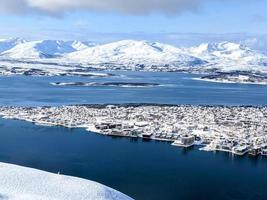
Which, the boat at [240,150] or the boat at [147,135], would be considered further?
the boat at [147,135]

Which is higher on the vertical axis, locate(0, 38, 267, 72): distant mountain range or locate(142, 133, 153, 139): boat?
locate(142, 133, 153, 139): boat

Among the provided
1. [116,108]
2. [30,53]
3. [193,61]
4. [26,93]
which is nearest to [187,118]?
[116,108]

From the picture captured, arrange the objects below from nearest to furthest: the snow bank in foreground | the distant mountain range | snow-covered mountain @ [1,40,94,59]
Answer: the snow bank in foreground
the distant mountain range
snow-covered mountain @ [1,40,94,59]

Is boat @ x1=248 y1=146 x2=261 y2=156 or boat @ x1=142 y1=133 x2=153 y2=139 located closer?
boat @ x1=248 y1=146 x2=261 y2=156

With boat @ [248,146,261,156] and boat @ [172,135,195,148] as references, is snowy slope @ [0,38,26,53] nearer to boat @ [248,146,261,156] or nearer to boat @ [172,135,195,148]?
boat @ [172,135,195,148]

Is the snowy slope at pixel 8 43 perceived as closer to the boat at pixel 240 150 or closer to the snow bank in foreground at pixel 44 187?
the boat at pixel 240 150

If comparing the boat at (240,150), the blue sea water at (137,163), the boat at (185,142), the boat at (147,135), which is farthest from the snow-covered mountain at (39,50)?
the boat at (240,150)

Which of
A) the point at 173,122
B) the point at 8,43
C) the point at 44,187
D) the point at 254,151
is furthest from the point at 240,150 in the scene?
Answer: the point at 8,43

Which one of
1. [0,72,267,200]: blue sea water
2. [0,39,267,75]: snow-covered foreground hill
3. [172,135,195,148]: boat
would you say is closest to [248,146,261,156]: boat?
[0,72,267,200]: blue sea water
